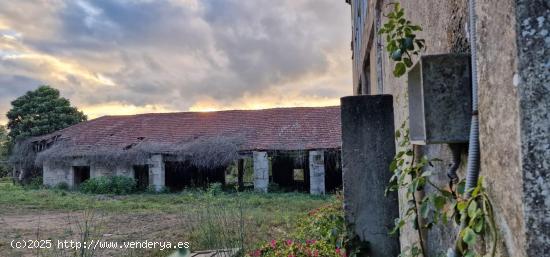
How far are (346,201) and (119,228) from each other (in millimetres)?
9484

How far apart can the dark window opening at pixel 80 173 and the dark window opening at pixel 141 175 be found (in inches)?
137

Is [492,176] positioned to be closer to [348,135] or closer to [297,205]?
[348,135]

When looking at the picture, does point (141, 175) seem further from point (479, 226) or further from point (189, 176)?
point (479, 226)

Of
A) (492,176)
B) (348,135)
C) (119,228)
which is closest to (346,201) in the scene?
(348,135)

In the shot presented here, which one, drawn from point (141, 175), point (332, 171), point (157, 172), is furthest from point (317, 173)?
point (141, 175)

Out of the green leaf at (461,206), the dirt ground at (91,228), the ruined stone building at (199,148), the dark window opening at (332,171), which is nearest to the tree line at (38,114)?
the ruined stone building at (199,148)

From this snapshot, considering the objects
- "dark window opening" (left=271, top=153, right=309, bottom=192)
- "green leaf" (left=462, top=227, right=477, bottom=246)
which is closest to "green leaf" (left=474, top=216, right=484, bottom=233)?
"green leaf" (left=462, top=227, right=477, bottom=246)

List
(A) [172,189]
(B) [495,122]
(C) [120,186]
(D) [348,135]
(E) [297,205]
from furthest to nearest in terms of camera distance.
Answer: (A) [172,189]
(C) [120,186]
(E) [297,205]
(D) [348,135]
(B) [495,122]

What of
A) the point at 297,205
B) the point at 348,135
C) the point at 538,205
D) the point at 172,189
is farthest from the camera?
the point at 172,189

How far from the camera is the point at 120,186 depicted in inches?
845

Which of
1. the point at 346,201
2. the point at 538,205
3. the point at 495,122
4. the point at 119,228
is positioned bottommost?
the point at 119,228

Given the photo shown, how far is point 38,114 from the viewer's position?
1332 inches

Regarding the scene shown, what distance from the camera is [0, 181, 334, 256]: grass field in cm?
719

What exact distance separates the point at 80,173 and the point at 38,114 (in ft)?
40.4
